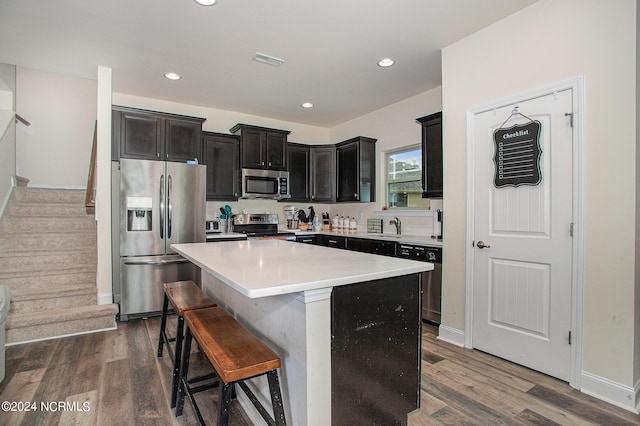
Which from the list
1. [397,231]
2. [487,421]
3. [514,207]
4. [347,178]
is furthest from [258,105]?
[487,421]

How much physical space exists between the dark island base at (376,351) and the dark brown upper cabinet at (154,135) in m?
3.61

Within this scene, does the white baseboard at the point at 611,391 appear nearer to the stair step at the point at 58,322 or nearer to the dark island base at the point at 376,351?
the dark island base at the point at 376,351

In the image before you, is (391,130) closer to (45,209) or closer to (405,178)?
(405,178)

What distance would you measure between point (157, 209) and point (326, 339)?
3056mm

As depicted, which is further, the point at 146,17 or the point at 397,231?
the point at 397,231

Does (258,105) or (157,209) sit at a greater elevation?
(258,105)

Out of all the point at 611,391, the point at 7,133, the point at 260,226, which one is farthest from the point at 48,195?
the point at 611,391

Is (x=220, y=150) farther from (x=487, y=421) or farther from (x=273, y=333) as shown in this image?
(x=487, y=421)

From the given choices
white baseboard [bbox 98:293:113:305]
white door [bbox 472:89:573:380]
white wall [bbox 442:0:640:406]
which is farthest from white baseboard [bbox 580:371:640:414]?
white baseboard [bbox 98:293:113:305]

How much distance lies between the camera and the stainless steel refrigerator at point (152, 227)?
140 inches

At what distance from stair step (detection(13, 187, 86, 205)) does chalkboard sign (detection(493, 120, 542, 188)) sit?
17.3 ft

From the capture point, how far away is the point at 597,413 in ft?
6.18

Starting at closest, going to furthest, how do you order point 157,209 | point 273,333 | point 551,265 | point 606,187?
point 273,333, point 606,187, point 551,265, point 157,209

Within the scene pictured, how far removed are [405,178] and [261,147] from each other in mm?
2196
